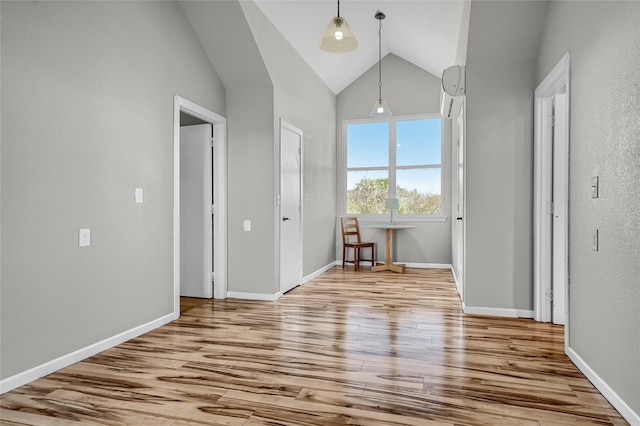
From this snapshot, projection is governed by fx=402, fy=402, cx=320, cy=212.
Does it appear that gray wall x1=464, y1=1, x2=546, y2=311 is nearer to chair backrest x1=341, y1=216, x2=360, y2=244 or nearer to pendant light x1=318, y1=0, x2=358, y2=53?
pendant light x1=318, y1=0, x2=358, y2=53

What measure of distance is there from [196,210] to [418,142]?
4.02m

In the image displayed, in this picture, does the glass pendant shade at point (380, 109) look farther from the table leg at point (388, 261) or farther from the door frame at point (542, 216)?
the door frame at point (542, 216)

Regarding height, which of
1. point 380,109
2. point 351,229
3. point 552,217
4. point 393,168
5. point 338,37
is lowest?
point 351,229

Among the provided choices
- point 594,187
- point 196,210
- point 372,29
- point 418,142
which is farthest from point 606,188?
point 418,142

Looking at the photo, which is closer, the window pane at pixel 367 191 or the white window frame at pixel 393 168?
the white window frame at pixel 393 168

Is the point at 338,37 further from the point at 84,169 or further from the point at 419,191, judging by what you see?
the point at 419,191

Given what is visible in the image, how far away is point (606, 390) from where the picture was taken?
2143mm

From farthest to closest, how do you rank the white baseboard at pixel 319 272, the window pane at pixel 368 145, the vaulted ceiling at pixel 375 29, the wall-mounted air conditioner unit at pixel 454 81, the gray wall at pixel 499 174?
the window pane at pixel 368 145 → the white baseboard at pixel 319 272 → the vaulted ceiling at pixel 375 29 → the wall-mounted air conditioner unit at pixel 454 81 → the gray wall at pixel 499 174

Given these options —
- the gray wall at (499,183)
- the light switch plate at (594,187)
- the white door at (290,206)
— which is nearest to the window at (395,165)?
the white door at (290,206)

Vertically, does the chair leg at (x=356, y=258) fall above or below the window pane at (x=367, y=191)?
below

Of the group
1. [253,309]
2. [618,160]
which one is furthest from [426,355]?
[253,309]

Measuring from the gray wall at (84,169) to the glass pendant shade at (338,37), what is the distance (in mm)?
1487

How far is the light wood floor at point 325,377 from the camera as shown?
198 centimetres

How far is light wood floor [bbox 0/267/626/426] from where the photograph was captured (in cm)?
198
